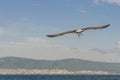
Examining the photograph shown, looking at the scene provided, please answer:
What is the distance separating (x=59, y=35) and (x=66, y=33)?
0.37 meters

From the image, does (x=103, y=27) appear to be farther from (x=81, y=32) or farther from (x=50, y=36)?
(x=50, y=36)

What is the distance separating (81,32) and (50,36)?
5.24ft

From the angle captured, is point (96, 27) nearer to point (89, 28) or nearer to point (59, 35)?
point (89, 28)

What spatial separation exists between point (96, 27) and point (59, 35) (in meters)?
2.02

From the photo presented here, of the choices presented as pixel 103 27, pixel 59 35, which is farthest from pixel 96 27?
pixel 59 35

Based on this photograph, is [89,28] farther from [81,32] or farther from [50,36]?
[50,36]

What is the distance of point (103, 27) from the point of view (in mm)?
21625

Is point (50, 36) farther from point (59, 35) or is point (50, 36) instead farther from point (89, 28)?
point (89, 28)

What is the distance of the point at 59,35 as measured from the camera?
21.4 meters

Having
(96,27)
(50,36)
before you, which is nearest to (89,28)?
(96,27)

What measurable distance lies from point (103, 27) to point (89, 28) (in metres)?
0.77

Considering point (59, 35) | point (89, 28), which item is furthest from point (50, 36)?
point (89, 28)

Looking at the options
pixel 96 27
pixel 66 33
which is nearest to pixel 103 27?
pixel 96 27

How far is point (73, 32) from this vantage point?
70.4 ft
